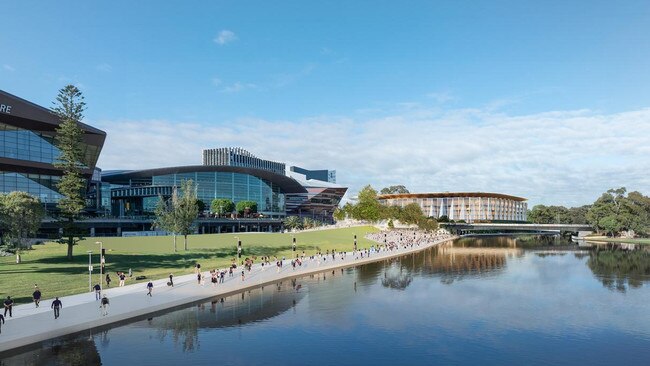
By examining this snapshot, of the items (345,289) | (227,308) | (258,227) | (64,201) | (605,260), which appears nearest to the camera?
(227,308)

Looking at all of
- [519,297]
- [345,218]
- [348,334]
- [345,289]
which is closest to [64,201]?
[345,289]

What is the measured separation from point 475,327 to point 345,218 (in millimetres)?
133101

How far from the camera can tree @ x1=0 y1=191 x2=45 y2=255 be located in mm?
54156

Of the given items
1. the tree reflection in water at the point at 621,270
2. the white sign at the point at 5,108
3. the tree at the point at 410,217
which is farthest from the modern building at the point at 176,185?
the tree reflection in water at the point at 621,270

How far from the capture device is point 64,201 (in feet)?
184

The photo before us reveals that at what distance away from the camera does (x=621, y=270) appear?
207 ft

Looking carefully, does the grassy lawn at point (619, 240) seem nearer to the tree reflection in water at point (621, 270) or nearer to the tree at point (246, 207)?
the tree reflection in water at point (621, 270)

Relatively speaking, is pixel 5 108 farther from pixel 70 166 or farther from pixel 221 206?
pixel 221 206

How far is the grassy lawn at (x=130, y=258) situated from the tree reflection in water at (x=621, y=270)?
46571mm

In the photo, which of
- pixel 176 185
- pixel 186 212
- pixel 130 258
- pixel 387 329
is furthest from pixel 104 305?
pixel 176 185

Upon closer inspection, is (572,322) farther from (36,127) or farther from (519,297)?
(36,127)

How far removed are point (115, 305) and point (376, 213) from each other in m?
115

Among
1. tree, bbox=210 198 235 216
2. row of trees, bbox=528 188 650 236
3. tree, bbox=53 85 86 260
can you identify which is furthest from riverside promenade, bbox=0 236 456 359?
row of trees, bbox=528 188 650 236

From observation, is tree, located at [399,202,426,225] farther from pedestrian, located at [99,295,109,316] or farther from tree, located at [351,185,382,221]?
pedestrian, located at [99,295,109,316]
